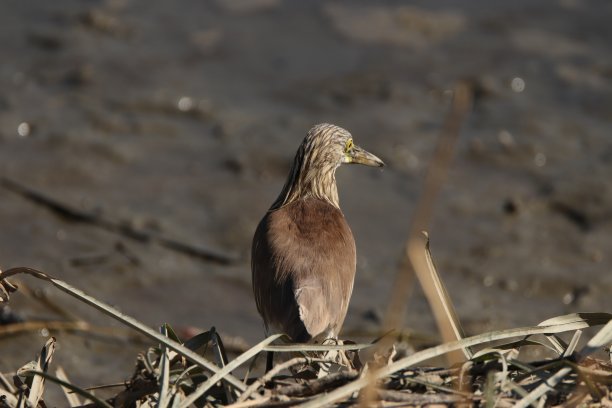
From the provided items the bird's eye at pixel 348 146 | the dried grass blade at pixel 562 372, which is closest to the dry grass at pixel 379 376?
the dried grass blade at pixel 562 372

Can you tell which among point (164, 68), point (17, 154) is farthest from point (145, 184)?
point (164, 68)

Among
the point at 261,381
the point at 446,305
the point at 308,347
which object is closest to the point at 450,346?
the point at 446,305

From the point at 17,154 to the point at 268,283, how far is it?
4.18m

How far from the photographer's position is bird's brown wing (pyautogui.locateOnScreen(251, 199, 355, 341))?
15.0ft

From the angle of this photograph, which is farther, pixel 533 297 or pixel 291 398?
pixel 533 297

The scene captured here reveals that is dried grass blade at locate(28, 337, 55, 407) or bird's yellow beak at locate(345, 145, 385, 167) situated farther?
bird's yellow beak at locate(345, 145, 385, 167)

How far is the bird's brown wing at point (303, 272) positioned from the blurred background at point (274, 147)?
1.63 m

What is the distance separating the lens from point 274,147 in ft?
28.7

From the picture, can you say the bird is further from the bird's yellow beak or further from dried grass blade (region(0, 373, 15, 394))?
dried grass blade (region(0, 373, 15, 394))

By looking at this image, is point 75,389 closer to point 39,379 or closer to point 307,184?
point 39,379

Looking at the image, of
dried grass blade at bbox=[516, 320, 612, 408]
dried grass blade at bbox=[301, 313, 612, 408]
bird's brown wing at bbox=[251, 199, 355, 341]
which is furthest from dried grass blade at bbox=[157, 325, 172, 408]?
bird's brown wing at bbox=[251, 199, 355, 341]

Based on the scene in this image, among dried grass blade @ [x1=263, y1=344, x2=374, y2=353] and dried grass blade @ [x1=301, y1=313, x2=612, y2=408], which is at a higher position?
dried grass blade @ [x1=301, y1=313, x2=612, y2=408]

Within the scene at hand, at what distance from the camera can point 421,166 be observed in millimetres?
8727

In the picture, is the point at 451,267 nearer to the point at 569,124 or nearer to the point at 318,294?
the point at 569,124
